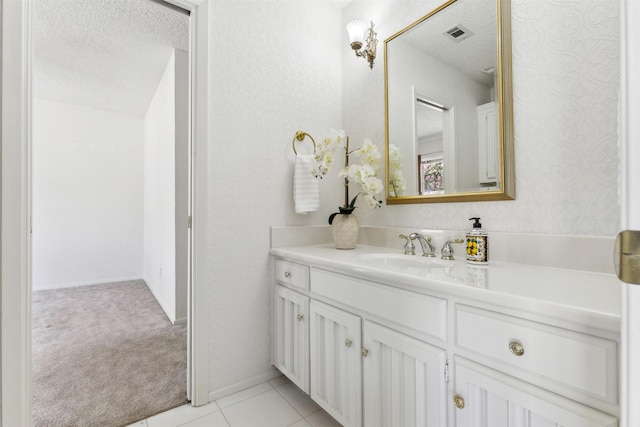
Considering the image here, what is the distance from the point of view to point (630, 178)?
0.42 metres

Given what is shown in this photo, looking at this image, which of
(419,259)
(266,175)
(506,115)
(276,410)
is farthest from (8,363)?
(506,115)

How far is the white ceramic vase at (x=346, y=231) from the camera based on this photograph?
1649 mm

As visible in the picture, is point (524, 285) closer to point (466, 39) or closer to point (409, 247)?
point (409, 247)

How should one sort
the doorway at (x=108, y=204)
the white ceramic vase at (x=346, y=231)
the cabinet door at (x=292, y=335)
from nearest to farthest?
the cabinet door at (x=292, y=335) < the white ceramic vase at (x=346, y=231) < the doorway at (x=108, y=204)

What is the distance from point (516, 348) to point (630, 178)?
1.54ft

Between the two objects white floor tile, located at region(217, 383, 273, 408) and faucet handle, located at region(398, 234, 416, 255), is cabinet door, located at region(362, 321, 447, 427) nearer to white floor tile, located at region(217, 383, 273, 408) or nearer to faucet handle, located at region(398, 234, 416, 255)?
faucet handle, located at region(398, 234, 416, 255)

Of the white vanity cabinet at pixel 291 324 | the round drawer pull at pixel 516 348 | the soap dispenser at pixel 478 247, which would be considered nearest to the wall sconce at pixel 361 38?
the soap dispenser at pixel 478 247

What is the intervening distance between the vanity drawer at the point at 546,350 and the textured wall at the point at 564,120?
574 mm

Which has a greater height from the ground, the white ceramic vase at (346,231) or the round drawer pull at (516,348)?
the white ceramic vase at (346,231)

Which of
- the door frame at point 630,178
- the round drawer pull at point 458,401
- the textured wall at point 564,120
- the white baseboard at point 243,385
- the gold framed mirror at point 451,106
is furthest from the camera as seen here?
the white baseboard at point 243,385

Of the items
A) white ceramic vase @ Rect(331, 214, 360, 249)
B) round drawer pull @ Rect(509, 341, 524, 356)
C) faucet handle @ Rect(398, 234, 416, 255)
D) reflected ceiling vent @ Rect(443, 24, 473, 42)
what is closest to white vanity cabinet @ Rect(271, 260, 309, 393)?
white ceramic vase @ Rect(331, 214, 360, 249)

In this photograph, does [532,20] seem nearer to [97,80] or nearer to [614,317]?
[614,317]

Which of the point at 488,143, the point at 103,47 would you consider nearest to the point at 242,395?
the point at 488,143

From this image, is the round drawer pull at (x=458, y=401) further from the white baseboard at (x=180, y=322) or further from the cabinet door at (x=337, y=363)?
the white baseboard at (x=180, y=322)
